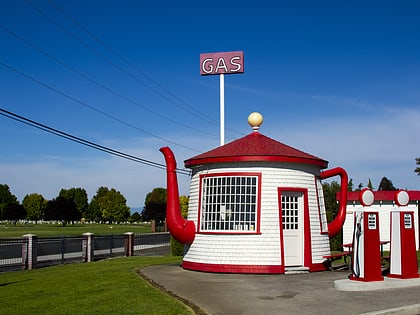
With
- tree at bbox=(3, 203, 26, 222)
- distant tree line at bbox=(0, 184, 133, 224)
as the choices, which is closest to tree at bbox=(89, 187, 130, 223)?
distant tree line at bbox=(0, 184, 133, 224)

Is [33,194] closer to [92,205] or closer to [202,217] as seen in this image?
[92,205]

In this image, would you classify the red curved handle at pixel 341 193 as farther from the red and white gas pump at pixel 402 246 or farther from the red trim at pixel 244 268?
the red and white gas pump at pixel 402 246

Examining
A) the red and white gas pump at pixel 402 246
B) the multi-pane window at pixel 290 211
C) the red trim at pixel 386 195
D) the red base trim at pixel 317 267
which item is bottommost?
the red base trim at pixel 317 267

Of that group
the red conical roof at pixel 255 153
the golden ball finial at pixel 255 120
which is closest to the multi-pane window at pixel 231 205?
the red conical roof at pixel 255 153

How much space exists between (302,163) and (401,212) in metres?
3.70

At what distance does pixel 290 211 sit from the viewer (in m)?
16.6

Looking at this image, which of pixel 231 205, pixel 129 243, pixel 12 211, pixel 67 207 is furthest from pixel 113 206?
pixel 231 205

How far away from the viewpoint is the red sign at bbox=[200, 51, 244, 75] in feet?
85.6

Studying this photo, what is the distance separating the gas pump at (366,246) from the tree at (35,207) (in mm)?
119571

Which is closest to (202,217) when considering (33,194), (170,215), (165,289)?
(170,215)

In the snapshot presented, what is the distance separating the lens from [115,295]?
38.2ft

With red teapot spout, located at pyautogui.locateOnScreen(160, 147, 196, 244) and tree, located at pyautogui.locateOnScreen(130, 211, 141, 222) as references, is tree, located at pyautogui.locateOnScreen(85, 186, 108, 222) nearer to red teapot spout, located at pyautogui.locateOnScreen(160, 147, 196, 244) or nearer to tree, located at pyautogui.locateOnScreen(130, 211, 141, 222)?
tree, located at pyautogui.locateOnScreen(130, 211, 141, 222)

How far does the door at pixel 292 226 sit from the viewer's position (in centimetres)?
1639

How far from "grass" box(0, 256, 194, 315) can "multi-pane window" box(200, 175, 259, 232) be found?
112 inches
